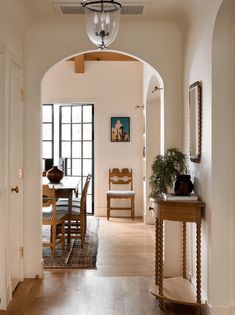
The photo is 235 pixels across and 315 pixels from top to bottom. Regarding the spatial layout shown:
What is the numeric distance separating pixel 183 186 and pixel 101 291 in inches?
52.5

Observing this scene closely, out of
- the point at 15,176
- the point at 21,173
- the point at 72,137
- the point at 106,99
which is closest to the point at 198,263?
the point at 15,176

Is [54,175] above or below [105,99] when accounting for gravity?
below

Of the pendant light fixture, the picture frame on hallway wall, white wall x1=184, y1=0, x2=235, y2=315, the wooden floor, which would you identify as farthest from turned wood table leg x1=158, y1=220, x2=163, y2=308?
the pendant light fixture

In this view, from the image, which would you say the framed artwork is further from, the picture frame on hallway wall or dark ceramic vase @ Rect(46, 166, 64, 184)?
the picture frame on hallway wall

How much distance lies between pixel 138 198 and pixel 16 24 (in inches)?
213

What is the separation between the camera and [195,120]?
4.04 m

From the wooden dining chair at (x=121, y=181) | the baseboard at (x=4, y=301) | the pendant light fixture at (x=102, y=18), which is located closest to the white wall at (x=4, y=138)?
the baseboard at (x=4, y=301)

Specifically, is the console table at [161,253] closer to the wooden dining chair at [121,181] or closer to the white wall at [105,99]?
the wooden dining chair at [121,181]

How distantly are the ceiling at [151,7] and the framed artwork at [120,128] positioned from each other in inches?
179

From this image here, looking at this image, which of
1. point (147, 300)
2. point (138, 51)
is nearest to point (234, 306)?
point (147, 300)

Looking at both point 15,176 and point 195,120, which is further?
point 15,176

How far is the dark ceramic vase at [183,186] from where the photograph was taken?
3940mm

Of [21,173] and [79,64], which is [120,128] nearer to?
[79,64]

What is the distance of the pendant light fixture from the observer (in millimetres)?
2775
